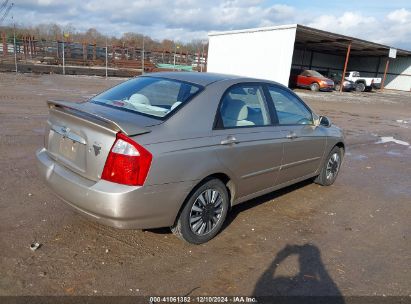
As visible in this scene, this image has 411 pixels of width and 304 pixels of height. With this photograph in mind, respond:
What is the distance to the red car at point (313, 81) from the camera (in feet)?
102

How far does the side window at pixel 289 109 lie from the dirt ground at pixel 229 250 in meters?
1.13

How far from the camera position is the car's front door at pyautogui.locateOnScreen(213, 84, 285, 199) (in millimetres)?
3920

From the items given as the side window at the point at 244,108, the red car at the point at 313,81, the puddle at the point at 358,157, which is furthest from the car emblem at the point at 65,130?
the red car at the point at 313,81

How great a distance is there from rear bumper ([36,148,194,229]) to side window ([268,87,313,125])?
1.82m

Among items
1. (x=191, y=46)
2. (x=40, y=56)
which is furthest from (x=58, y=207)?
(x=191, y=46)

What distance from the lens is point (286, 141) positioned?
471 cm

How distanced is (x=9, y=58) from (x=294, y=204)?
3210 cm

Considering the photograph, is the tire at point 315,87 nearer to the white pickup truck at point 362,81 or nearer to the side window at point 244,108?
the white pickup truck at point 362,81

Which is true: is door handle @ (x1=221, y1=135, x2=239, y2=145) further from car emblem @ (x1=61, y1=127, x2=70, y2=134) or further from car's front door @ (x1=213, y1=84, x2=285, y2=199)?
car emblem @ (x1=61, y1=127, x2=70, y2=134)

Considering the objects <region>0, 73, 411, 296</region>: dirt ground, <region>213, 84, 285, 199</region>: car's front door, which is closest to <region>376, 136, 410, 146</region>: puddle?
<region>0, 73, 411, 296</region>: dirt ground

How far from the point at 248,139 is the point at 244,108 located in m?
0.38

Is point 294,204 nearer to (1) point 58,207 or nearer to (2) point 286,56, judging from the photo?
(1) point 58,207

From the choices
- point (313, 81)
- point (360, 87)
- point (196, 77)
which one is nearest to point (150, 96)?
point (196, 77)

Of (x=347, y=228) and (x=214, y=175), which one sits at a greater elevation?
(x=214, y=175)
